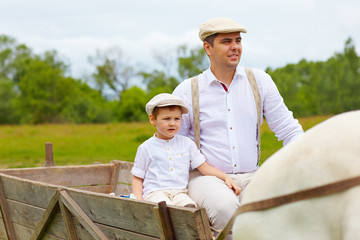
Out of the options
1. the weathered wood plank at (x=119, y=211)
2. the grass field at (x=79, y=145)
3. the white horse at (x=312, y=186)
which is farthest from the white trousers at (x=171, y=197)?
the grass field at (x=79, y=145)

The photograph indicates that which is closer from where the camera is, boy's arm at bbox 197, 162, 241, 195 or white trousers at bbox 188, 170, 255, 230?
white trousers at bbox 188, 170, 255, 230

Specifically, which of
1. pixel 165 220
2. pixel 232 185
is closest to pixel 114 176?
pixel 232 185

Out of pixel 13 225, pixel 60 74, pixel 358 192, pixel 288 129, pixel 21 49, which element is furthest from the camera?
pixel 21 49

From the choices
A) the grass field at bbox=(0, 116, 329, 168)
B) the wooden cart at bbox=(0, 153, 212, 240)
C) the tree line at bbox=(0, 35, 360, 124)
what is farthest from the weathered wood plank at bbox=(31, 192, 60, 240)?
the tree line at bbox=(0, 35, 360, 124)

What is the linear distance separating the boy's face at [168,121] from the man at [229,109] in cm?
27

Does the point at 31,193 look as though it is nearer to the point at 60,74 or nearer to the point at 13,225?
the point at 13,225

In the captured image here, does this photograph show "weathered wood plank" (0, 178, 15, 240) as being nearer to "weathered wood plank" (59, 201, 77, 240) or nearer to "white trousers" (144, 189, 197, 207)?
"weathered wood plank" (59, 201, 77, 240)

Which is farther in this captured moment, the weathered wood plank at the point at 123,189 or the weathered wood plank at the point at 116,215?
the weathered wood plank at the point at 123,189

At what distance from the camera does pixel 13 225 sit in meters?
4.81

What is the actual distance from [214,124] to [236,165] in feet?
1.14

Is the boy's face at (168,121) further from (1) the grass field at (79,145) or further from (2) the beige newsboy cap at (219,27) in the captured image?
(1) the grass field at (79,145)

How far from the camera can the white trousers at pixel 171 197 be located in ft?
11.3

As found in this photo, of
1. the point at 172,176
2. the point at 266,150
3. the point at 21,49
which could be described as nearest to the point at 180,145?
the point at 172,176

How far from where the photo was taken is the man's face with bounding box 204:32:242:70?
12.1ft
